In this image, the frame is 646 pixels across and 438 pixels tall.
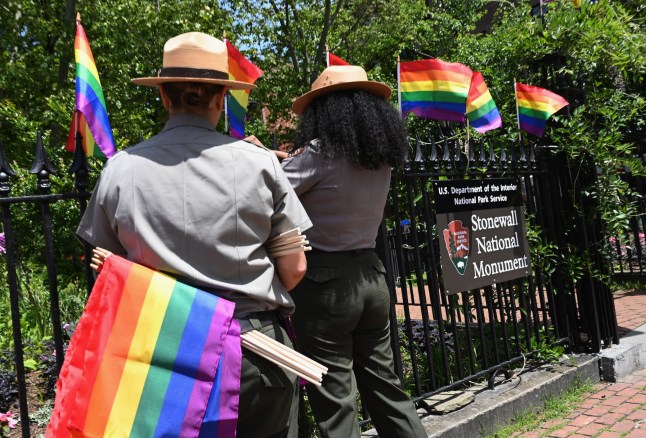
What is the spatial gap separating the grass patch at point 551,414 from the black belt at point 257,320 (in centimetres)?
256

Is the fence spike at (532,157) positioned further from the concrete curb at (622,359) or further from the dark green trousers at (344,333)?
the dark green trousers at (344,333)

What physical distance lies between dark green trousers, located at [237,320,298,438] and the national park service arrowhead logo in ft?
7.68

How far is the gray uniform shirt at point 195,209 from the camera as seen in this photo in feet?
6.02

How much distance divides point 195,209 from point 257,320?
1.35 feet

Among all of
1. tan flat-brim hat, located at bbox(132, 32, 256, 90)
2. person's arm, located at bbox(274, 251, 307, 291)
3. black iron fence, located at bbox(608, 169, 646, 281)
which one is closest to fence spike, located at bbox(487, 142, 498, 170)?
person's arm, located at bbox(274, 251, 307, 291)

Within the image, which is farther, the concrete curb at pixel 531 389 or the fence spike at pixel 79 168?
the concrete curb at pixel 531 389

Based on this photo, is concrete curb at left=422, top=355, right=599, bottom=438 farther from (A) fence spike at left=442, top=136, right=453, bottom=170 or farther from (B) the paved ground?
(A) fence spike at left=442, top=136, right=453, bottom=170

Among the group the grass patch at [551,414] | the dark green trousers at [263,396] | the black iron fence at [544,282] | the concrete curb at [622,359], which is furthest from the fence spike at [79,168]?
the concrete curb at [622,359]

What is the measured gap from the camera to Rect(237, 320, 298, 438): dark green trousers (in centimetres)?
189

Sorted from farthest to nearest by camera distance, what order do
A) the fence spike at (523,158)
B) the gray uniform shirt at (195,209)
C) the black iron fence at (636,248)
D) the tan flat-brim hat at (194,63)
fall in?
the black iron fence at (636,248), the fence spike at (523,158), the tan flat-brim hat at (194,63), the gray uniform shirt at (195,209)

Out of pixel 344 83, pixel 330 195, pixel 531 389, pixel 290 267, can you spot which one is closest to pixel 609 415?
pixel 531 389

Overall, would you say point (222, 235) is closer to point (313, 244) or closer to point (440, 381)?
point (313, 244)

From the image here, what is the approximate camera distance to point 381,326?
9.62 feet

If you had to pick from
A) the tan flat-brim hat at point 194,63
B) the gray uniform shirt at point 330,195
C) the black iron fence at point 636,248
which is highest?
the tan flat-brim hat at point 194,63
